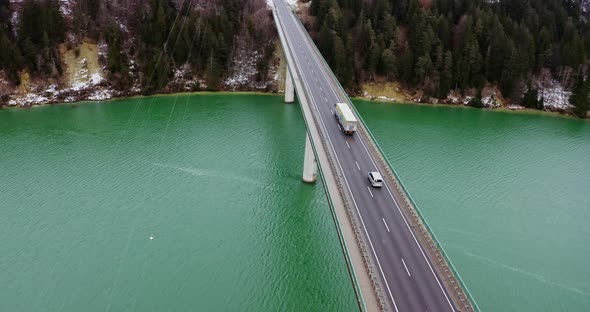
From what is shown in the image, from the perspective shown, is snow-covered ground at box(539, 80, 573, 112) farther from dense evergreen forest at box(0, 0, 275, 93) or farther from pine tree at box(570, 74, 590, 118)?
dense evergreen forest at box(0, 0, 275, 93)

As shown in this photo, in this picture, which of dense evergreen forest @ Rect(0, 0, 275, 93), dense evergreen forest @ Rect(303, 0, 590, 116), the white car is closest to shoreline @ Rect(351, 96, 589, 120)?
dense evergreen forest @ Rect(303, 0, 590, 116)

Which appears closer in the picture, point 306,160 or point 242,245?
point 242,245

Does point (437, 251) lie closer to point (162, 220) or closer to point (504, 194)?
point (504, 194)

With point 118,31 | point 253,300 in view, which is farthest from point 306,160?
point 118,31

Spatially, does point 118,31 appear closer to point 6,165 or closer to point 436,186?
point 6,165

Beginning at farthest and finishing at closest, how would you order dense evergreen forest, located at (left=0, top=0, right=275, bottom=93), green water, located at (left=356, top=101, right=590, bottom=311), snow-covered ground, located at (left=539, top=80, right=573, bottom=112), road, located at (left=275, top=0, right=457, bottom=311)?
snow-covered ground, located at (left=539, top=80, right=573, bottom=112) → dense evergreen forest, located at (left=0, top=0, right=275, bottom=93) → green water, located at (left=356, top=101, right=590, bottom=311) → road, located at (left=275, top=0, right=457, bottom=311)
